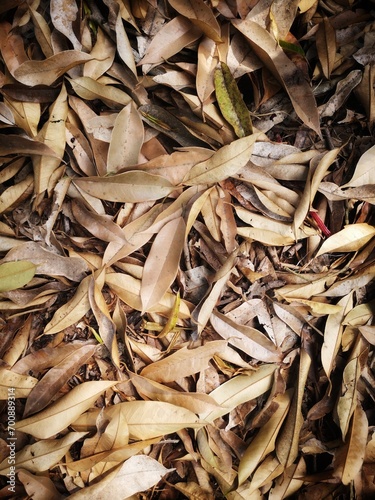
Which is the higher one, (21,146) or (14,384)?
(21,146)

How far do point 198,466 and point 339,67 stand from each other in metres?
0.99

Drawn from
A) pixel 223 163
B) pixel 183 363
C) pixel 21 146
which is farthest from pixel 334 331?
pixel 21 146

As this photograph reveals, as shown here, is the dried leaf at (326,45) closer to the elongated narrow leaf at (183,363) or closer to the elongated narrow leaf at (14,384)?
the elongated narrow leaf at (183,363)

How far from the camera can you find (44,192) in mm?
1022

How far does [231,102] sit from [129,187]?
11.6 inches

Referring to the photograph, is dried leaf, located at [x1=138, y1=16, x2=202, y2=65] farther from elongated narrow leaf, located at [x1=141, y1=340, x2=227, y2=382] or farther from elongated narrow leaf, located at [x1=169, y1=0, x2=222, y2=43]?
elongated narrow leaf, located at [x1=141, y1=340, x2=227, y2=382]

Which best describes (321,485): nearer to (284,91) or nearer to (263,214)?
(263,214)

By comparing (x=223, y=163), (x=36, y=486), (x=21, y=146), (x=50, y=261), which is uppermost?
(x=21, y=146)

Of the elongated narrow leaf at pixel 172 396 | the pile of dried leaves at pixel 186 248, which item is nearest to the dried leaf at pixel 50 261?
the pile of dried leaves at pixel 186 248

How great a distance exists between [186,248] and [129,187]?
19 cm

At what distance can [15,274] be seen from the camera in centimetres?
96

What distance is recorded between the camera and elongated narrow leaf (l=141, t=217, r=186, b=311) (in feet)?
3.19

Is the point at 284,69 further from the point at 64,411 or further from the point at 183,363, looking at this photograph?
the point at 64,411

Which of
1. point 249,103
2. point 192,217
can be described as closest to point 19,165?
point 192,217
